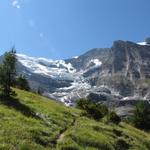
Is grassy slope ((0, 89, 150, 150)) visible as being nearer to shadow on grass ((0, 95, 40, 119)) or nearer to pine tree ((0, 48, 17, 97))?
shadow on grass ((0, 95, 40, 119))

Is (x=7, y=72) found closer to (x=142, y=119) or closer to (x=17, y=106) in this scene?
(x=17, y=106)

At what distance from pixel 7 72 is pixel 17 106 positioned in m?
7.06

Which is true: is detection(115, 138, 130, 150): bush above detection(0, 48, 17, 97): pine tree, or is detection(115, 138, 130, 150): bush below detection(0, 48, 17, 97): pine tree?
below

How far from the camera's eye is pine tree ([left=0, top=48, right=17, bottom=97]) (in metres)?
50.1

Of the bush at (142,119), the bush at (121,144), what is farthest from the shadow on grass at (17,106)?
the bush at (142,119)

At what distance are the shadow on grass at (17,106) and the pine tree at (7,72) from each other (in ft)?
5.01

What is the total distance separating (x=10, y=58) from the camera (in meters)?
51.2

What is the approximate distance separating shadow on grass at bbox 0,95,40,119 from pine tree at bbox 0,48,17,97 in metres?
Result: 1.53

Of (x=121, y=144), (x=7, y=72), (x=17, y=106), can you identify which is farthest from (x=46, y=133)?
(x=7, y=72)

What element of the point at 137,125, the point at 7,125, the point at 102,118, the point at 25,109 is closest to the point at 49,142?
the point at 7,125

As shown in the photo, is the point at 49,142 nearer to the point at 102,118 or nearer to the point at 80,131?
the point at 80,131

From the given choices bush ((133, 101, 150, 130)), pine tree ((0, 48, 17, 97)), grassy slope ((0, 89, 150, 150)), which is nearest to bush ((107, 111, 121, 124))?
grassy slope ((0, 89, 150, 150))

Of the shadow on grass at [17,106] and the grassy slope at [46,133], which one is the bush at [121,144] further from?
the shadow on grass at [17,106]

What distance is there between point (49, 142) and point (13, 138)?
12.9 ft
